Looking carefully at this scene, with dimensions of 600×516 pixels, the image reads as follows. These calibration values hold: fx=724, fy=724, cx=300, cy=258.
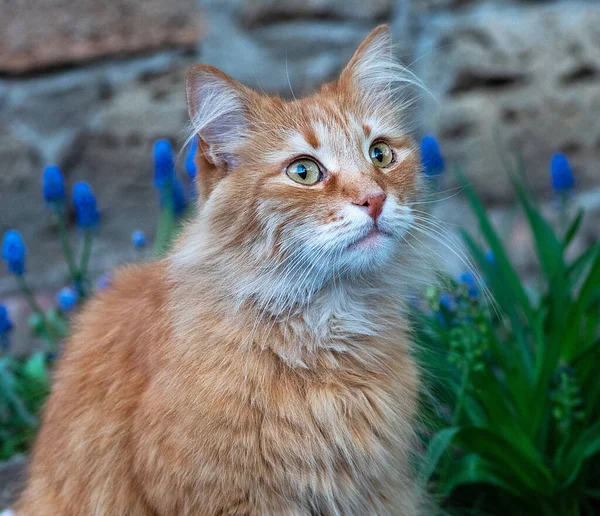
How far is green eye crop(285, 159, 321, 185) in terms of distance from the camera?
1.59 meters

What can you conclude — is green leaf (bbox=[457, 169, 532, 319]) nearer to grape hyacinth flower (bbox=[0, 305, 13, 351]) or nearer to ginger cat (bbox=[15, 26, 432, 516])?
ginger cat (bbox=[15, 26, 432, 516])

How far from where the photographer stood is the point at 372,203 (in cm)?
149

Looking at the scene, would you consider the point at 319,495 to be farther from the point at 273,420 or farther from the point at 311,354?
the point at 311,354

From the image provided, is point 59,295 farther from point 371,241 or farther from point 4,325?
point 371,241

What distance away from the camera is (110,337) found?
5.68 ft

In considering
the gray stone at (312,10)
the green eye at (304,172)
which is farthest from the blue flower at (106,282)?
the gray stone at (312,10)

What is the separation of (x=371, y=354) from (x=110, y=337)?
62 centimetres

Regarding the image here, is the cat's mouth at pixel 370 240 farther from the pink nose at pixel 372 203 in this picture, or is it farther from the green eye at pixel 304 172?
the green eye at pixel 304 172

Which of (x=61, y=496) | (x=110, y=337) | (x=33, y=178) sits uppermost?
(x=33, y=178)

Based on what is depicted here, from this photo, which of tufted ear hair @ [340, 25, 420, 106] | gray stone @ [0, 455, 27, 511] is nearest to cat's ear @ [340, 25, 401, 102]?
tufted ear hair @ [340, 25, 420, 106]

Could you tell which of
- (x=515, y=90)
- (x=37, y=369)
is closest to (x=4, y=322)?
(x=37, y=369)

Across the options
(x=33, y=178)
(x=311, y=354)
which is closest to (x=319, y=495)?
(x=311, y=354)

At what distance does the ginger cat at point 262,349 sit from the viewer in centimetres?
147

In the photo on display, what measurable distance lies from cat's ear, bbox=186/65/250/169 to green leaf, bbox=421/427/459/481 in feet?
2.71
